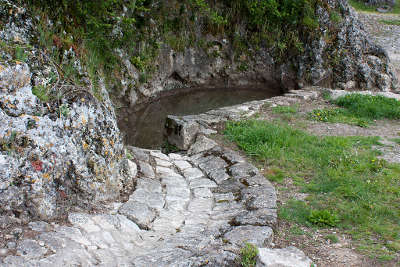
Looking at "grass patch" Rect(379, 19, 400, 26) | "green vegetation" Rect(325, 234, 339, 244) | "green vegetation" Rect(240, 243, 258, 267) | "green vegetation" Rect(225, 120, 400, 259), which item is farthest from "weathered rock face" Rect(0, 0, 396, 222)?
"grass patch" Rect(379, 19, 400, 26)

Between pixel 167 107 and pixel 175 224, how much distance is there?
262 inches

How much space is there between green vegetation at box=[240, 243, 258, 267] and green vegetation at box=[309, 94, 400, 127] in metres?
5.10

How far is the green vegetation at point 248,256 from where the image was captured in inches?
143

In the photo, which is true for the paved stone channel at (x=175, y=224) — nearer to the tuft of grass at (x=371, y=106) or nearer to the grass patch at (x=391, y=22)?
the tuft of grass at (x=371, y=106)

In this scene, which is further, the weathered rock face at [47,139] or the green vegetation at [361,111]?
the green vegetation at [361,111]

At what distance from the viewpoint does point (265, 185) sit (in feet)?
18.0

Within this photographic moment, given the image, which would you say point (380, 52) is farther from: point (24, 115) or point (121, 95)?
point (24, 115)

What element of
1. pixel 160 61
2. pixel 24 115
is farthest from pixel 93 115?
pixel 160 61

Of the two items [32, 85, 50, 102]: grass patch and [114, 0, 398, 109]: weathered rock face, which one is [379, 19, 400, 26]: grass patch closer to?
[114, 0, 398, 109]: weathered rock face

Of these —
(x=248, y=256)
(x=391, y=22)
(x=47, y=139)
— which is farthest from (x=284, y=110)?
(x=391, y=22)

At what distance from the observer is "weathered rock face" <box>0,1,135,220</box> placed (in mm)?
3723

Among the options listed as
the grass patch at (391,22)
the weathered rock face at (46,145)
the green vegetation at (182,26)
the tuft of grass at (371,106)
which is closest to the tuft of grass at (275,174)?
the weathered rock face at (46,145)

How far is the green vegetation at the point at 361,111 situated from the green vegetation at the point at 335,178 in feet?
3.85

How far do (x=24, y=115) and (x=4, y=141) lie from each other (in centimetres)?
36
